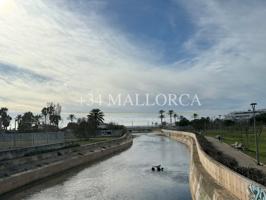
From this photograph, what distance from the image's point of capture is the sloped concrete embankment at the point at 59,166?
1436 inches

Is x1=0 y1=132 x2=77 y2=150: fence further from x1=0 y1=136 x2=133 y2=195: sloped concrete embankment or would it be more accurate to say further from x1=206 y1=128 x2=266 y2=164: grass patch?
x1=206 y1=128 x2=266 y2=164: grass patch

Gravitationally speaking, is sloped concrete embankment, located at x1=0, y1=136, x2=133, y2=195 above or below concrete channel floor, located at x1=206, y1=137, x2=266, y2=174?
below

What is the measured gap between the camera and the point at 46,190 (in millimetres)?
37969

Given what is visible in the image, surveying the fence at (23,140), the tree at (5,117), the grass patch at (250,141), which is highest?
the tree at (5,117)

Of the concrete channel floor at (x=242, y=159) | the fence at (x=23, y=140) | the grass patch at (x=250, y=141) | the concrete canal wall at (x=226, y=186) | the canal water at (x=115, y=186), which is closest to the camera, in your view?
the concrete canal wall at (x=226, y=186)

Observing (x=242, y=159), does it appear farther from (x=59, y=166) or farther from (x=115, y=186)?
(x=59, y=166)

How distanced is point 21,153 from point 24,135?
809 cm

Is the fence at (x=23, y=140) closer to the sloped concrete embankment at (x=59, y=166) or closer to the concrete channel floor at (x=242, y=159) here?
the sloped concrete embankment at (x=59, y=166)

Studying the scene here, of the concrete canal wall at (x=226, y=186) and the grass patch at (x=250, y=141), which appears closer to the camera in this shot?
the concrete canal wall at (x=226, y=186)

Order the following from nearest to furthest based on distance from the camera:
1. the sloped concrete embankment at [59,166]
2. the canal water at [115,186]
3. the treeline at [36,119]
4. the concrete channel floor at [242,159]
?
the concrete channel floor at [242,159] → the canal water at [115,186] → the sloped concrete embankment at [59,166] → the treeline at [36,119]

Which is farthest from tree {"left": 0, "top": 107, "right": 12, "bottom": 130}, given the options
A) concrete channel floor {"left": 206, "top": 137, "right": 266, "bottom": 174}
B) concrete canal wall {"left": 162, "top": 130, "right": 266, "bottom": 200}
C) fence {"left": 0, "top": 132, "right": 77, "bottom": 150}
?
concrete canal wall {"left": 162, "top": 130, "right": 266, "bottom": 200}

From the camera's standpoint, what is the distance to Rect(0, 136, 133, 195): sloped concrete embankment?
36.5 meters

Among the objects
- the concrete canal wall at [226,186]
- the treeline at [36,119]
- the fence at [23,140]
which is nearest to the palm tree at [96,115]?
the treeline at [36,119]

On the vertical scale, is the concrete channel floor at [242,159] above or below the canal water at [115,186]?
above
